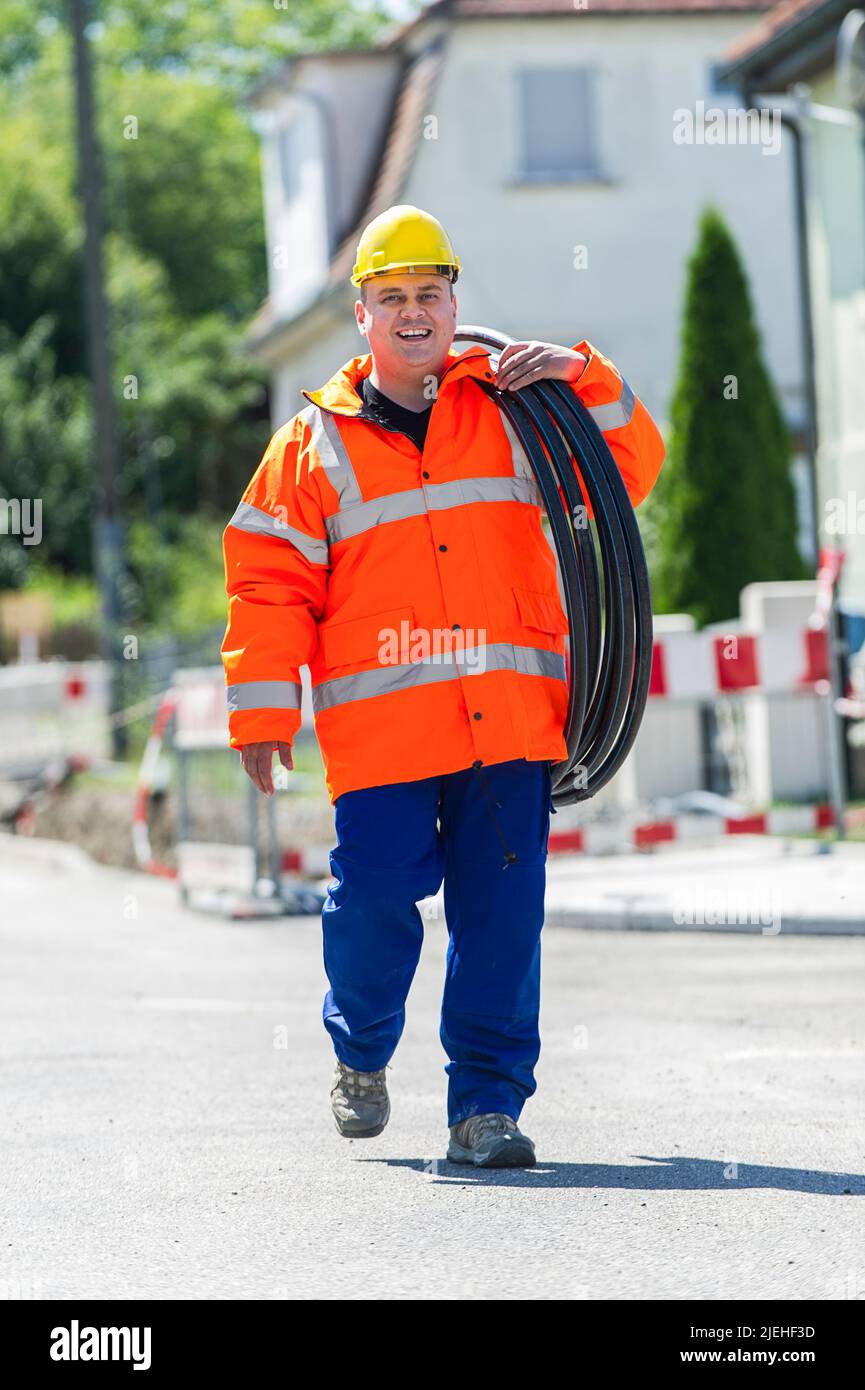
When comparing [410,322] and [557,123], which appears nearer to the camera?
[410,322]

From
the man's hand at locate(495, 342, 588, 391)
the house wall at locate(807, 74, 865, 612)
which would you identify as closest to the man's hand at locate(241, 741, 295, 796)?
the man's hand at locate(495, 342, 588, 391)

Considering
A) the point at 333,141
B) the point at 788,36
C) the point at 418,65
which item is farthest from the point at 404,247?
the point at 333,141

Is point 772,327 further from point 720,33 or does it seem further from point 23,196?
point 23,196

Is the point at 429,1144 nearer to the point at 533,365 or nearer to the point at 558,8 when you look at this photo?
the point at 533,365

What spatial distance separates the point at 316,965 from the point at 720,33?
700 inches

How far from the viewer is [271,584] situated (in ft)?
18.8

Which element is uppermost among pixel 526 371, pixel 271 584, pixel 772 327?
pixel 772 327

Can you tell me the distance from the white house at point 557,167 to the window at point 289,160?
21.3 inches

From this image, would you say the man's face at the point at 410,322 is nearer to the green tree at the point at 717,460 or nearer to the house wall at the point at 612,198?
the green tree at the point at 717,460

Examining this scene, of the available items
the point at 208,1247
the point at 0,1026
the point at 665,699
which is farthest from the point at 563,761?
the point at 665,699

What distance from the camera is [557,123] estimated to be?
83.7 feet

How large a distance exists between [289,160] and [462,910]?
22.7 meters
